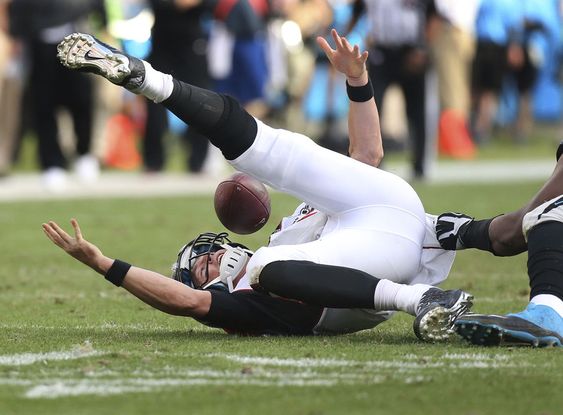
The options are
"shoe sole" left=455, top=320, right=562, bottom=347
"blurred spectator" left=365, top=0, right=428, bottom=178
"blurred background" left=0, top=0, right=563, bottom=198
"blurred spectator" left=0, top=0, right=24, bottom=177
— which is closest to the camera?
"shoe sole" left=455, top=320, right=562, bottom=347

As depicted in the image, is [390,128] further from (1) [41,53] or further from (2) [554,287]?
(2) [554,287]

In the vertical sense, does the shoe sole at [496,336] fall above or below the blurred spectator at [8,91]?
below

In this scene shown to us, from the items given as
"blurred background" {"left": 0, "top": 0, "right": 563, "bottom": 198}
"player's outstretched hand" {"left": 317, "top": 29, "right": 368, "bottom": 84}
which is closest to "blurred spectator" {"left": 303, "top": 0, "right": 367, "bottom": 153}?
"blurred background" {"left": 0, "top": 0, "right": 563, "bottom": 198}

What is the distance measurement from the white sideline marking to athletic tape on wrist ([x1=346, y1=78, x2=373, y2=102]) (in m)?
1.91

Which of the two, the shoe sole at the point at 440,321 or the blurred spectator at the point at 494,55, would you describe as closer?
the shoe sole at the point at 440,321

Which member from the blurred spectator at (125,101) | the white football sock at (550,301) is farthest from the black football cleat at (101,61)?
the blurred spectator at (125,101)

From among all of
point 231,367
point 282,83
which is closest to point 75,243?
point 231,367

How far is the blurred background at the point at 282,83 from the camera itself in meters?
15.0

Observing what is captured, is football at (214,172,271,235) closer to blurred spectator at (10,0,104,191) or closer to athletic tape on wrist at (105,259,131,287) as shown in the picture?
athletic tape on wrist at (105,259,131,287)

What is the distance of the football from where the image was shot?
6410 mm

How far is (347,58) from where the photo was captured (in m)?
6.54

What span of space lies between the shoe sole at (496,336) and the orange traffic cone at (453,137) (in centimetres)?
1569

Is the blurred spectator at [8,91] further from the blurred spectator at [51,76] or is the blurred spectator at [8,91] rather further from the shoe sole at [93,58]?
the shoe sole at [93,58]

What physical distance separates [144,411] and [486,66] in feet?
65.0
